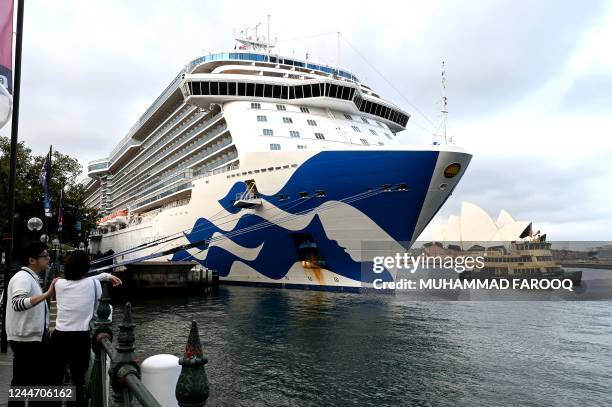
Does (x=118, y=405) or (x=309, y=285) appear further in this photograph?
(x=309, y=285)

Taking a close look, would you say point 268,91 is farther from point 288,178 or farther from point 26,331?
point 26,331

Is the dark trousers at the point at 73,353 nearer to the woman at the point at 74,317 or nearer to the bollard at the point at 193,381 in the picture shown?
the woman at the point at 74,317

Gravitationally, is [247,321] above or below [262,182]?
below

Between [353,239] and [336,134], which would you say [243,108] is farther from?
[353,239]

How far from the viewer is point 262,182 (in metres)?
24.1

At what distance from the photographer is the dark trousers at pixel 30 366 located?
4605 mm

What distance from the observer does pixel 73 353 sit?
477 cm

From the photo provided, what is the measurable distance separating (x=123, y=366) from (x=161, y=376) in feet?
1.40

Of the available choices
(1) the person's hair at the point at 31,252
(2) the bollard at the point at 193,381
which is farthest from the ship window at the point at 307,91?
(2) the bollard at the point at 193,381

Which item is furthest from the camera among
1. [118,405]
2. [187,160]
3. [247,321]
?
[187,160]

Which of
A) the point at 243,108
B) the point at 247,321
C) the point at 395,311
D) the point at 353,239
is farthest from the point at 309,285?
the point at 243,108

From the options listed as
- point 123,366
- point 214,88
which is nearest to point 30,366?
point 123,366

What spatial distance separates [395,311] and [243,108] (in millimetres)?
15711

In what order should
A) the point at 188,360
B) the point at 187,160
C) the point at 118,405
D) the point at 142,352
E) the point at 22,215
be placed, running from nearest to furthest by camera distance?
the point at 188,360
the point at 118,405
the point at 142,352
the point at 187,160
the point at 22,215
